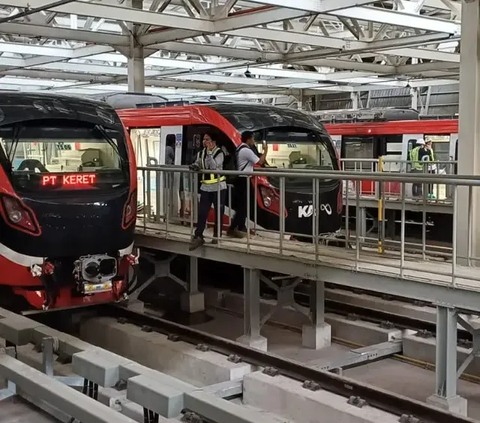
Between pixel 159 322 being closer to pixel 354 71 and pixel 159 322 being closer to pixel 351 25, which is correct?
pixel 351 25

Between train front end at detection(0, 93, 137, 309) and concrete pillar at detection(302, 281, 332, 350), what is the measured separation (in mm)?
2323

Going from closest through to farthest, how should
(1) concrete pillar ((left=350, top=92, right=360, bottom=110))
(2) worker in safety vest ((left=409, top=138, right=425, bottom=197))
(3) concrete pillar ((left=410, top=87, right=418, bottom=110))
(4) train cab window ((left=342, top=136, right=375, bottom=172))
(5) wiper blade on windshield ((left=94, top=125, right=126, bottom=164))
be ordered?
1. (5) wiper blade on windshield ((left=94, top=125, right=126, bottom=164))
2. (2) worker in safety vest ((left=409, top=138, right=425, bottom=197))
3. (4) train cab window ((left=342, top=136, right=375, bottom=172))
4. (3) concrete pillar ((left=410, top=87, right=418, bottom=110))
5. (1) concrete pillar ((left=350, top=92, right=360, bottom=110))

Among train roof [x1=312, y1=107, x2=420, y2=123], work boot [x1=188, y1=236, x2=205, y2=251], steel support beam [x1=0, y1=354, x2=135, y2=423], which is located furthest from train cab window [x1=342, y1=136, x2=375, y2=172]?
steel support beam [x1=0, y1=354, x2=135, y2=423]

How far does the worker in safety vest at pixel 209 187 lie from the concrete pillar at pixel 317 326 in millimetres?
1423

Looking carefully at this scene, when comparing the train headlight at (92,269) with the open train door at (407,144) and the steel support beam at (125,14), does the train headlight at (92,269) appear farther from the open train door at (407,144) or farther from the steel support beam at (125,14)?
the open train door at (407,144)

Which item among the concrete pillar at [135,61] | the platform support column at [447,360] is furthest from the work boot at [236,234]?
the concrete pillar at [135,61]

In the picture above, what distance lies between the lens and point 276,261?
330 inches

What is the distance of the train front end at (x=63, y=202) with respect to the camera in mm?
8055

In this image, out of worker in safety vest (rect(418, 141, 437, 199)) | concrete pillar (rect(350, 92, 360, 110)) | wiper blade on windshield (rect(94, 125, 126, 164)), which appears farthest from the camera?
concrete pillar (rect(350, 92, 360, 110))

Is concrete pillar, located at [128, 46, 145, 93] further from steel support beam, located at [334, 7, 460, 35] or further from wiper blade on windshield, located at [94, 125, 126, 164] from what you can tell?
wiper blade on windshield, located at [94, 125, 126, 164]

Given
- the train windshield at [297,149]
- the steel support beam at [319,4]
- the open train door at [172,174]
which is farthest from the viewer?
the steel support beam at [319,4]

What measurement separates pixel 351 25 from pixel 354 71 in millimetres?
5974

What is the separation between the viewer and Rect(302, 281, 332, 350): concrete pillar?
30.2 ft

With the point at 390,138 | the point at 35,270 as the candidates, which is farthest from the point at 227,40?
the point at 35,270
